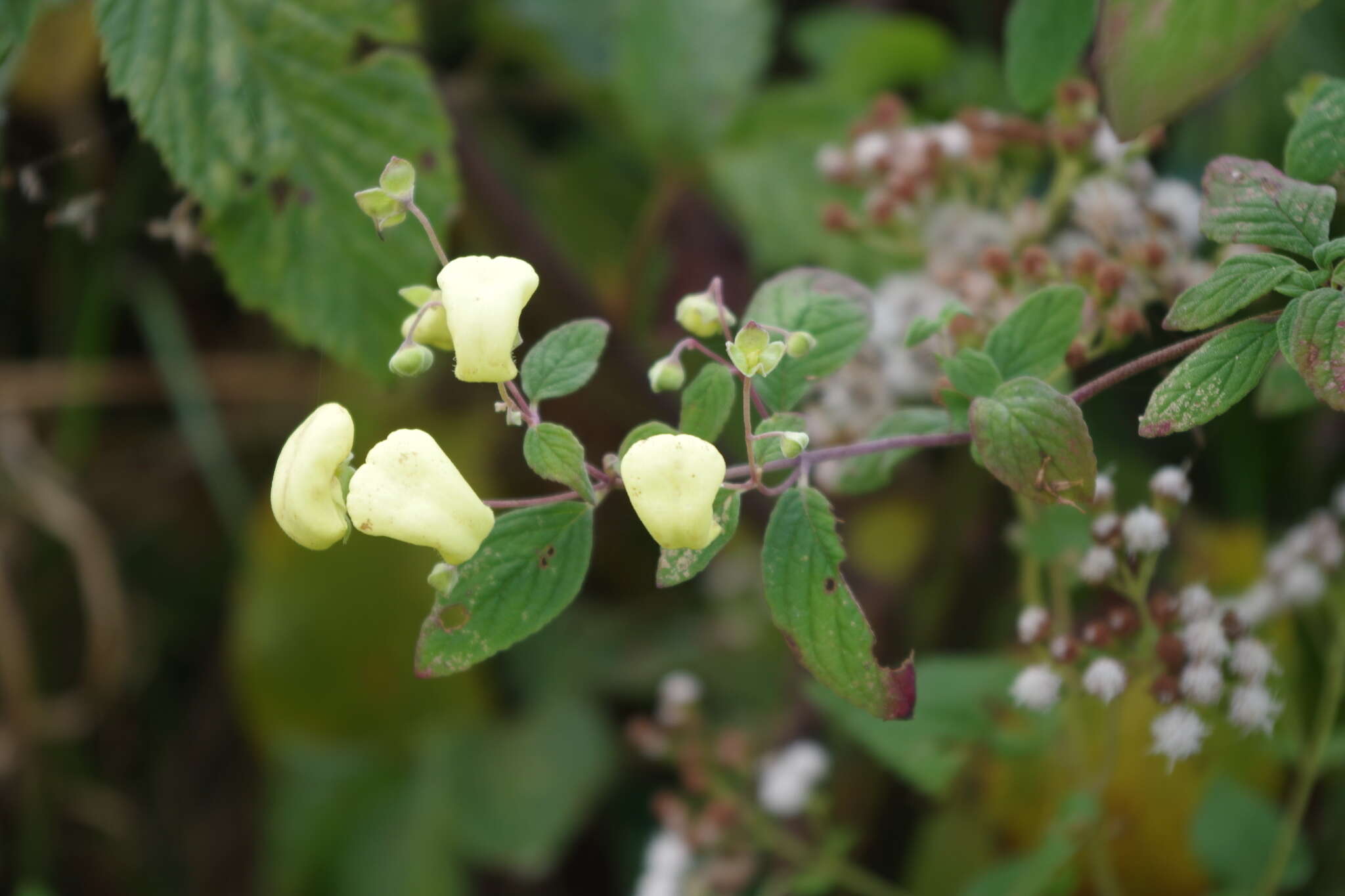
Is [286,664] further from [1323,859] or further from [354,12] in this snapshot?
[1323,859]

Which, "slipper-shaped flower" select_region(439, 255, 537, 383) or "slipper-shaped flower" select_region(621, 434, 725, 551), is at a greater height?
"slipper-shaped flower" select_region(439, 255, 537, 383)

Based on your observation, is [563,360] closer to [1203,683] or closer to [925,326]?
[925,326]

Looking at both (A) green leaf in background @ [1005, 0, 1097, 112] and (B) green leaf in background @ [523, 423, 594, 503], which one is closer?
(B) green leaf in background @ [523, 423, 594, 503]

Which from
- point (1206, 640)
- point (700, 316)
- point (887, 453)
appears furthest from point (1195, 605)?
point (700, 316)

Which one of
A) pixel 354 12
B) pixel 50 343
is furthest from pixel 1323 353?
pixel 50 343

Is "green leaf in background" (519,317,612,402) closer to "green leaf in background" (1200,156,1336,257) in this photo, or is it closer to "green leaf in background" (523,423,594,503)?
"green leaf in background" (523,423,594,503)

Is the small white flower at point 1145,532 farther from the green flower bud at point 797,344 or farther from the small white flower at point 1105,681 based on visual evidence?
the green flower bud at point 797,344

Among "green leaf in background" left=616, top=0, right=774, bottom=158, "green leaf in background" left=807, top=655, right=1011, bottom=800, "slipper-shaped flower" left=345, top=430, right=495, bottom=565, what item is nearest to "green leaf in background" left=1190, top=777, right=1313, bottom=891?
"green leaf in background" left=807, top=655, right=1011, bottom=800
